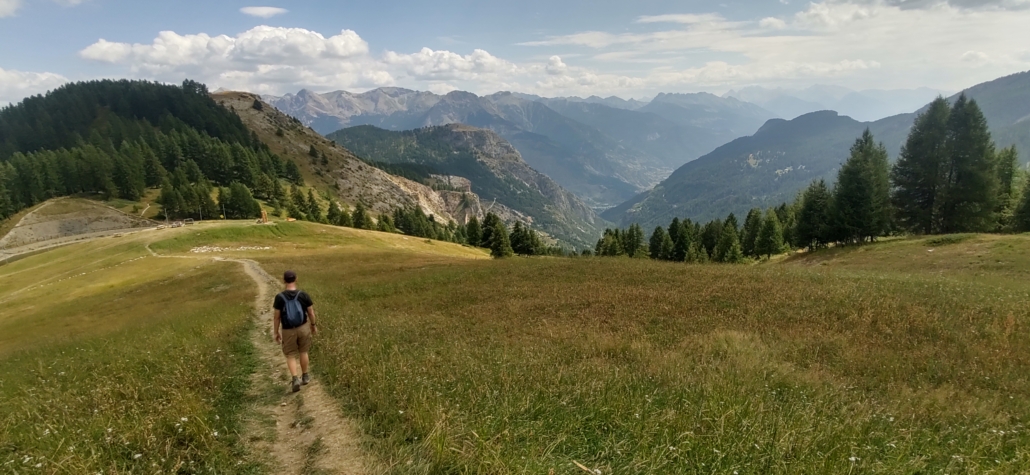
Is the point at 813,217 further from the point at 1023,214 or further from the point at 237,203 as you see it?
the point at 237,203

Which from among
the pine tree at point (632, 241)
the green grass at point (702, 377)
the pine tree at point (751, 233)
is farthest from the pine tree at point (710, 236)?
the green grass at point (702, 377)

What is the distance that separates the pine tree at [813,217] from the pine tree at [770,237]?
319 inches

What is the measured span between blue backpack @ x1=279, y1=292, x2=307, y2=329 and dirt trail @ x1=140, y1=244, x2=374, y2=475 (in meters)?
1.42

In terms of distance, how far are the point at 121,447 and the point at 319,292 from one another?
796 inches

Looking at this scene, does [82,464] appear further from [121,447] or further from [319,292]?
[319,292]

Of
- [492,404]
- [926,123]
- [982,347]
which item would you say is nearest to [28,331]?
[492,404]

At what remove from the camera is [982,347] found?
1061 cm

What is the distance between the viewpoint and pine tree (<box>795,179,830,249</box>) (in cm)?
5497

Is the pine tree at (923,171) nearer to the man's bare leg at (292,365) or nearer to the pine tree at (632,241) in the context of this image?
the pine tree at (632,241)

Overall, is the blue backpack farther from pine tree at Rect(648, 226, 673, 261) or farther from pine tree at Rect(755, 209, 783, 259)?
pine tree at Rect(648, 226, 673, 261)

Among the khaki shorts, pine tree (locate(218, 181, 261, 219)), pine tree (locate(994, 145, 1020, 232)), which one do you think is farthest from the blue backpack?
pine tree (locate(218, 181, 261, 219))

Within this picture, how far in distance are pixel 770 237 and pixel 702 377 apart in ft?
231

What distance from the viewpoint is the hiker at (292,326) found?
10.5m

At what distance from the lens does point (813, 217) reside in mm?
56125
